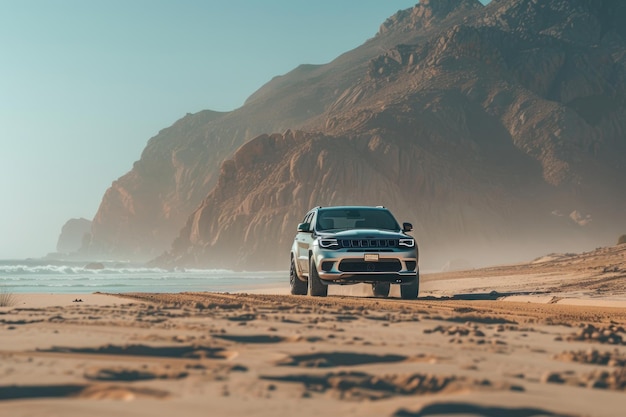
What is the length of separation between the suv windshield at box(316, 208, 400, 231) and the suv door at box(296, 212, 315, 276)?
1.05 ft

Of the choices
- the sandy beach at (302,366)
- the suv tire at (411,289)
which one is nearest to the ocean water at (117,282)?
the suv tire at (411,289)

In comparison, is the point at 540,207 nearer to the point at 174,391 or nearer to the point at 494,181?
the point at 494,181

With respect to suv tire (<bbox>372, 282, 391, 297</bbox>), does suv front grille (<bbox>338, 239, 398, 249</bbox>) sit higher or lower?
higher

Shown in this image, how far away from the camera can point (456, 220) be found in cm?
10731

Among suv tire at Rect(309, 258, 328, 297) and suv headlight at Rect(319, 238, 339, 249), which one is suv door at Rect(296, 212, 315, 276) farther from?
suv headlight at Rect(319, 238, 339, 249)

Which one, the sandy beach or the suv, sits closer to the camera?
the sandy beach

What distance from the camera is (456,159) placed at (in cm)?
11744

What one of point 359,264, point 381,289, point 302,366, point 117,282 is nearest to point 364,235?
point 359,264

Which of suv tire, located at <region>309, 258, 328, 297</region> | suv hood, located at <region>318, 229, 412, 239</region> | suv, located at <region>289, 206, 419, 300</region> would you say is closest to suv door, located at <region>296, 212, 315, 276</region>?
suv, located at <region>289, 206, 419, 300</region>

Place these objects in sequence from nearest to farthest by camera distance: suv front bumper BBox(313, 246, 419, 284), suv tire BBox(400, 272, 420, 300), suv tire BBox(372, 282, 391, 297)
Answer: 1. suv front bumper BBox(313, 246, 419, 284)
2. suv tire BBox(400, 272, 420, 300)
3. suv tire BBox(372, 282, 391, 297)

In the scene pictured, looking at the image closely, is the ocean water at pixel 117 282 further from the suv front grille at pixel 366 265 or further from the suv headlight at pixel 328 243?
the suv front grille at pixel 366 265

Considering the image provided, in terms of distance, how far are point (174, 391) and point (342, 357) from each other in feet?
5.47

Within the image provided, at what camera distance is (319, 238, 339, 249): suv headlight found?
53.5ft

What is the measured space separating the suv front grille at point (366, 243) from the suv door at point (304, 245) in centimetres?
95
